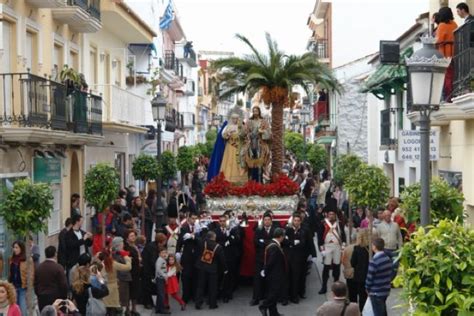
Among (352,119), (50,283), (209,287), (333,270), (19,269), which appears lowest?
(209,287)

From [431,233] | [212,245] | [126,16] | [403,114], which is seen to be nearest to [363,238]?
[212,245]

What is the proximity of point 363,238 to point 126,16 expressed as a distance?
14775 mm

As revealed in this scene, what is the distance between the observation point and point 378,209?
18.3m

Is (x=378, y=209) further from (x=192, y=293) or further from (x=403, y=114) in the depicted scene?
(x=403, y=114)

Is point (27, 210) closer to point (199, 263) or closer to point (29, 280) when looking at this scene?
point (29, 280)

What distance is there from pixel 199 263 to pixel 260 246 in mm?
1181

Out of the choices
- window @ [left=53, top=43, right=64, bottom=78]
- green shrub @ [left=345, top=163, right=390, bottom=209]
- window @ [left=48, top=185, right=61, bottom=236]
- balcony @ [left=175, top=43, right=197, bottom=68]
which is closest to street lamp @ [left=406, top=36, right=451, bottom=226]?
green shrub @ [left=345, top=163, right=390, bottom=209]

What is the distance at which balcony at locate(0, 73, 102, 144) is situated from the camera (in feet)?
53.6

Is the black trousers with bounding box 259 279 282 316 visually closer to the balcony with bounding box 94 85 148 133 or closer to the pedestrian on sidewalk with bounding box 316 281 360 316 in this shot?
the pedestrian on sidewalk with bounding box 316 281 360 316

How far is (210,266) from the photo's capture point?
54.2ft

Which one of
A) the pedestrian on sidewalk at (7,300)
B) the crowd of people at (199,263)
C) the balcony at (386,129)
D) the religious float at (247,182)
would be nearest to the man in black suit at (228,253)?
the crowd of people at (199,263)

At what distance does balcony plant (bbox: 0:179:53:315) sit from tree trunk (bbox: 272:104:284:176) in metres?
13.7

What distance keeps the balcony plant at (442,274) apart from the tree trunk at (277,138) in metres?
18.7

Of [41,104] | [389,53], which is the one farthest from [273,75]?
[41,104]
